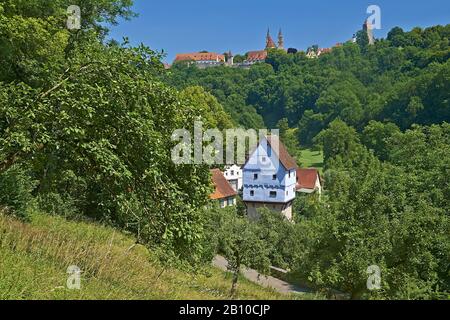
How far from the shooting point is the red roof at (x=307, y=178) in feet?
187

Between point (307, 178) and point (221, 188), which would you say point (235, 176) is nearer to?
point (307, 178)

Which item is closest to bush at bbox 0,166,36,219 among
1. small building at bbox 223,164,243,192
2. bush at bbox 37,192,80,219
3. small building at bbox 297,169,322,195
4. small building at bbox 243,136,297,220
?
bush at bbox 37,192,80,219

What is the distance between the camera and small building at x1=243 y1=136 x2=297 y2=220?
45.4 meters

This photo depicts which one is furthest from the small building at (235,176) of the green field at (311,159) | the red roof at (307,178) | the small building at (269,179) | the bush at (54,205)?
the bush at (54,205)

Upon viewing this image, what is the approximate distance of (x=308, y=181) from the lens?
57562 millimetres

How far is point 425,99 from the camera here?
8038 cm

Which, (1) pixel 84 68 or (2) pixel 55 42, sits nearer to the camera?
(1) pixel 84 68

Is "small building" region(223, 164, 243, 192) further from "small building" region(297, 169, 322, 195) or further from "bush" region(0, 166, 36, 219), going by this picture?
"bush" region(0, 166, 36, 219)

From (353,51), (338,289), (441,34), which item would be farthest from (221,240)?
(353,51)

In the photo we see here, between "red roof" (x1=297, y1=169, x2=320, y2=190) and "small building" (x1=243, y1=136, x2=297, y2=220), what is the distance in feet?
32.6

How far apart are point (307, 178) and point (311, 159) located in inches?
1194

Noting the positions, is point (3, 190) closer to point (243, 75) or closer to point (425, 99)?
point (425, 99)
